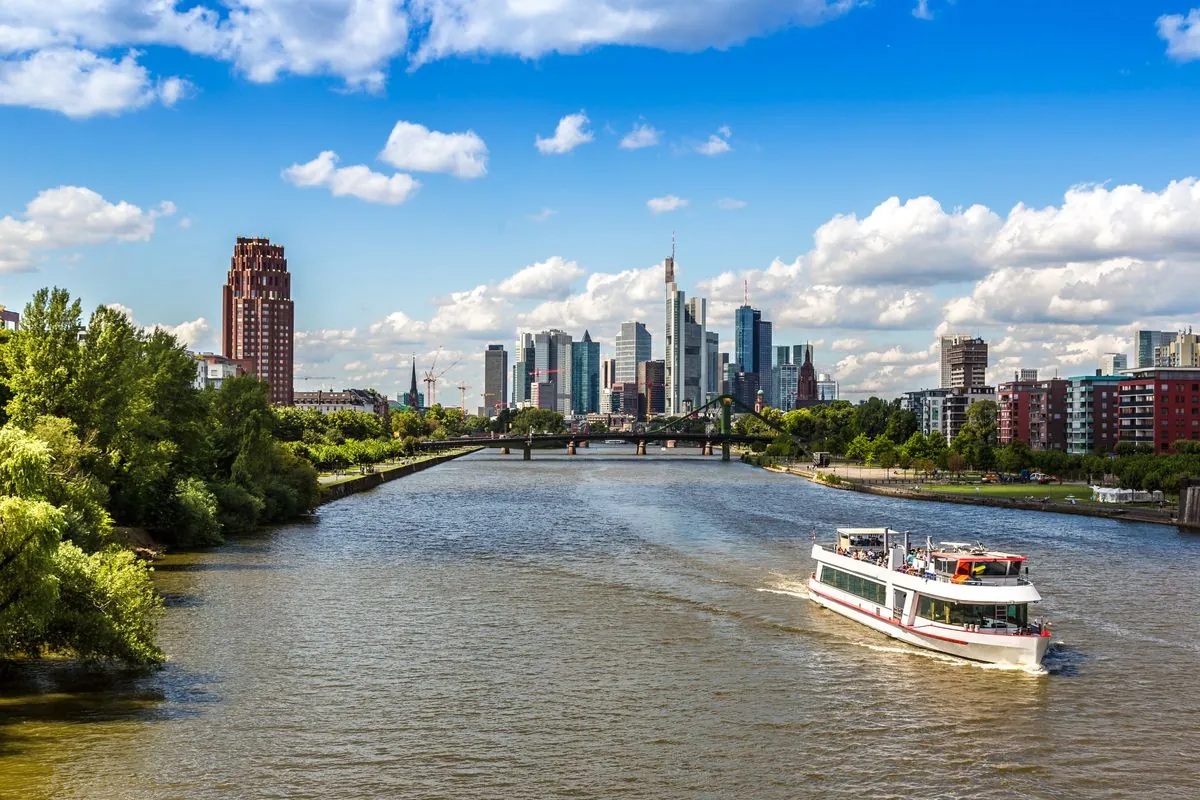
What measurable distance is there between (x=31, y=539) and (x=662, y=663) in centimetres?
1906

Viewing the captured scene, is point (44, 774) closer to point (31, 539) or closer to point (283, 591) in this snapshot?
point (31, 539)

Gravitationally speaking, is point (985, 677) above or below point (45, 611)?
below

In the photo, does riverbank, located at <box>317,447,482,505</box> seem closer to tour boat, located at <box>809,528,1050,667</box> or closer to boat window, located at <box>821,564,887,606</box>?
boat window, located at <box>821,564,887,606</box>

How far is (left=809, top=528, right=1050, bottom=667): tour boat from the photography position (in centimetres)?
3675

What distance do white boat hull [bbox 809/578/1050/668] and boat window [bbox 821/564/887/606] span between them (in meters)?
0.58

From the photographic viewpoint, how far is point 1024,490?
116 m

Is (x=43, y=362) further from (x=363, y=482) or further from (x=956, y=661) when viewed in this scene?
(x=363, y=482)

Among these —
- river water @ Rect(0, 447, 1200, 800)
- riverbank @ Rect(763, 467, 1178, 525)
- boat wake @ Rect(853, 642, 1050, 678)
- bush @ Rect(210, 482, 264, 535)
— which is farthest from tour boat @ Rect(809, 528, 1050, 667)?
riverbank @ Rect(763, 467, 1178, 525)

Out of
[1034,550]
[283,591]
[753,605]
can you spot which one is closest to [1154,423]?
[1034,550]

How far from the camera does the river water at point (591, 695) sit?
26672 mm

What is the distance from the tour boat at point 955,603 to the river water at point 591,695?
89cm

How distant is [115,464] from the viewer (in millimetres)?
58781

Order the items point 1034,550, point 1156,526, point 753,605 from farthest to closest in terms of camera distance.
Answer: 1. point 1156,526
2. point 1034,550
3. point 753,605

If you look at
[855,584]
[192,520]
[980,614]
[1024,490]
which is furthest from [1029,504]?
[192,520]
